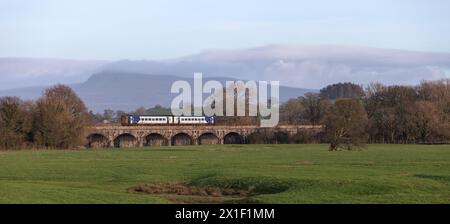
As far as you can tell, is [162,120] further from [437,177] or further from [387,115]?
[437,177]

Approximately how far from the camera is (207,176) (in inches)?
1845

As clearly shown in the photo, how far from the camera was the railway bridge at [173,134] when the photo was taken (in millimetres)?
144500

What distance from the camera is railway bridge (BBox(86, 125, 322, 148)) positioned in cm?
14450

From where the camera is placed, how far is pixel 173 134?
155 metres

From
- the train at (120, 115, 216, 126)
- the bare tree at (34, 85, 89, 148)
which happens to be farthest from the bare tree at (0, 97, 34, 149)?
the train at (120, 115, 216, 126)

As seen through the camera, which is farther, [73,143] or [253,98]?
[253,98]

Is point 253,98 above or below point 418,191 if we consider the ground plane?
above

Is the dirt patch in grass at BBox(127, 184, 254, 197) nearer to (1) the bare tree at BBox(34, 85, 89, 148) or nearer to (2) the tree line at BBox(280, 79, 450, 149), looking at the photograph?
(2) the tree line at BBox(280, 79, 450, 149)

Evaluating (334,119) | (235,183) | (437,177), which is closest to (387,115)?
(334,119)

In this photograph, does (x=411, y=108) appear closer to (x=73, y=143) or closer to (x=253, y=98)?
(x=253, y=98)
